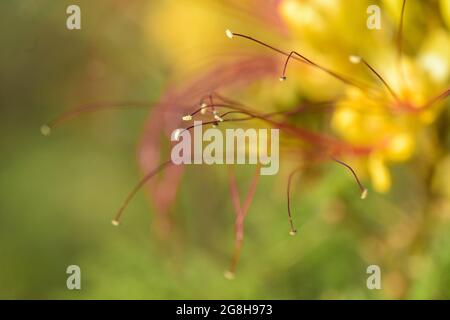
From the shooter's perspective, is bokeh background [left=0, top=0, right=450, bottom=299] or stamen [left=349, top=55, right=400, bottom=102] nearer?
stamen [left=349, top=55, right=400, bottom=102]

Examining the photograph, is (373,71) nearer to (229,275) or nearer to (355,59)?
(355,59)

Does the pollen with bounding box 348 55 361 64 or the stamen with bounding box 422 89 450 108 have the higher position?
the pollen with bounding box 348 55 361 64

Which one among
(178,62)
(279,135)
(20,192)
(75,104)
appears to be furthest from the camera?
(20,192)

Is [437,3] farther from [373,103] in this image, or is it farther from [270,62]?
[270,62]

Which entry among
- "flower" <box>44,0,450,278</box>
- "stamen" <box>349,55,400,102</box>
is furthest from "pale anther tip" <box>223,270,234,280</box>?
"stamen" <box>349,55,400,102</box>

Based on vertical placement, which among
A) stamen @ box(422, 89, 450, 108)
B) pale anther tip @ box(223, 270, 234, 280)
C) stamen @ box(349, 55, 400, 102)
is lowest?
pale anther tip @ box(223, 270, 234, 280)

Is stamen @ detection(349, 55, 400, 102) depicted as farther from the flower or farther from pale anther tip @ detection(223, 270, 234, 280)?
pale anther tip @ detection(223, 270, 234, 280)

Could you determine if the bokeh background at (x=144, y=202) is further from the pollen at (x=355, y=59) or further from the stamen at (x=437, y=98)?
the pollen at (x=355, y=59)

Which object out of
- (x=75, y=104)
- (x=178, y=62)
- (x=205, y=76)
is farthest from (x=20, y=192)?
(x=205, y=76)
